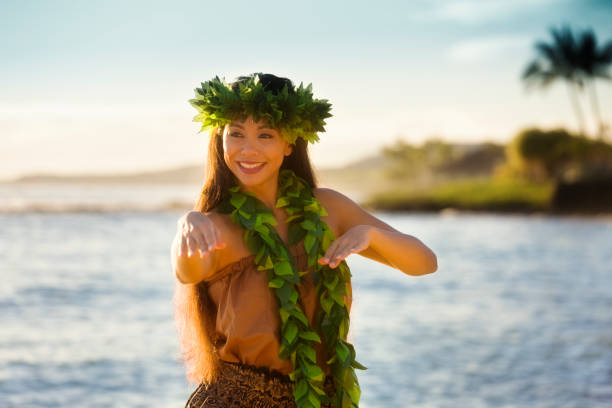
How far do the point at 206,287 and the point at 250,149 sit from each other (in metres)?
0.44

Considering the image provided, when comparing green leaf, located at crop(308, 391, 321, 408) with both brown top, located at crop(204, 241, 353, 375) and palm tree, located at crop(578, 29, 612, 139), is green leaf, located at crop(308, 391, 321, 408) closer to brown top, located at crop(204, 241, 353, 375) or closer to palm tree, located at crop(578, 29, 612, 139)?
brown top, located at crop(204, 241, 353, 375)

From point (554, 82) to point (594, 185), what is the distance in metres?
13.3

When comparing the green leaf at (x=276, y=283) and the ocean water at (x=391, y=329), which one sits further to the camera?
the ocean water at (x=391, y=329)

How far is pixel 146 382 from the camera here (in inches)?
305

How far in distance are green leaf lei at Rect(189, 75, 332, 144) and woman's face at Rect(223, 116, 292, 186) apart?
0.09ft

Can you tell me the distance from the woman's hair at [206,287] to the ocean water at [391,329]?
1.59 ft

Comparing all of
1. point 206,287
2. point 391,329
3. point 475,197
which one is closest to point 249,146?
point 206,287

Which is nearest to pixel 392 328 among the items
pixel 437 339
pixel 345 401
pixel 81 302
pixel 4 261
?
pixel 437 339

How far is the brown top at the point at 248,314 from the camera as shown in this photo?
2.21 metres

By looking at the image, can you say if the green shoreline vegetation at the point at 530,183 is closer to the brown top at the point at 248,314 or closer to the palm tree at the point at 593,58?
the palm tree at the point at 593,58

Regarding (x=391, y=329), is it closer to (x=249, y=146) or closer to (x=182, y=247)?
(x=249, y=146)

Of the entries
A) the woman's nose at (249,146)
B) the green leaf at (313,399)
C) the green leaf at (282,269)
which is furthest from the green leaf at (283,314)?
the woman's nose at (249,146)

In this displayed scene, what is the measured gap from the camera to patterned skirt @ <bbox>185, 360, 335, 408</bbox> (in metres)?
2.25

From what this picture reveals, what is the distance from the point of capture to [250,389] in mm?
2248
